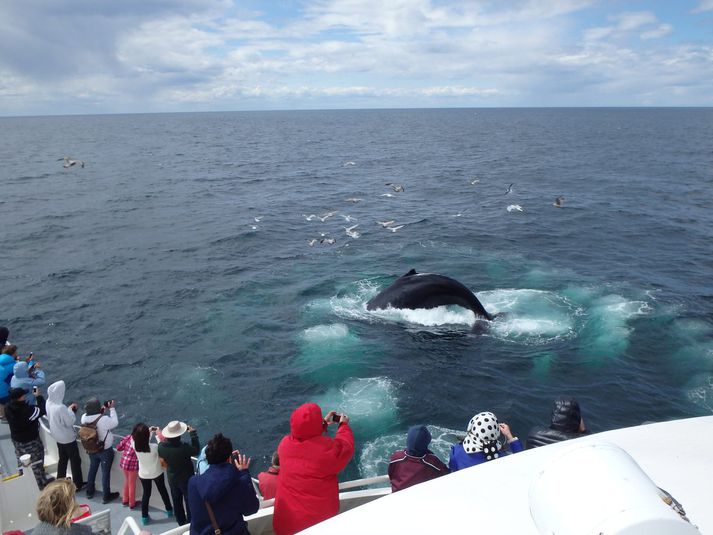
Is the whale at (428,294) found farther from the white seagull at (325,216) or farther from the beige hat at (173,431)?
the white seagull at (325,216)

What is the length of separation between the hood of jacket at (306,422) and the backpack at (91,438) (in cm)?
568

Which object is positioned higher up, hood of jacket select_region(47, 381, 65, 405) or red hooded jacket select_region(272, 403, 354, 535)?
red hooded jacket select_region(272, 403, 354, 535)

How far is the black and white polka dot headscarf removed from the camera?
23.9 feet

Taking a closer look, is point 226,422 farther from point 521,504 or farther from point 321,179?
point 321,179

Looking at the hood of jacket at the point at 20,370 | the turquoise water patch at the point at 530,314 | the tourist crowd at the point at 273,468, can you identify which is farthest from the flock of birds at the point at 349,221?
the tourist crowd at the point at 273,468

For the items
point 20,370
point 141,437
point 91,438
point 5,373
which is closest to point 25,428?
point 91,438

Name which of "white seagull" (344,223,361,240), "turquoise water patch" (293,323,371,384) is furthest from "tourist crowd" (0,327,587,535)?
"white seagull" (344,223,361,240)

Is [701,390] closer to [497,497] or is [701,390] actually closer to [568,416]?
[568,416]

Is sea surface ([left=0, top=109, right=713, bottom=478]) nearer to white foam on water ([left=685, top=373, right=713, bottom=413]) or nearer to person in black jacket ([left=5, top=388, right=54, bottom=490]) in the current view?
white foam on water ([left=685, top=373, right=713, bottom=413])

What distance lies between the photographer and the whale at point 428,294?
22.1 m

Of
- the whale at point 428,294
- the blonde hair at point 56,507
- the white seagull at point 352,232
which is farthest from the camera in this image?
the white seagull at point 352,232

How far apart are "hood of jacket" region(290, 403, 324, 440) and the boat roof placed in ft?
6.55

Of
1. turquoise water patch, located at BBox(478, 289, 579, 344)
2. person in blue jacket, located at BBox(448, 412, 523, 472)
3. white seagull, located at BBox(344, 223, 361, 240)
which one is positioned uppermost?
person in blue jacket, located at BBox(448, 412, 523, 472)

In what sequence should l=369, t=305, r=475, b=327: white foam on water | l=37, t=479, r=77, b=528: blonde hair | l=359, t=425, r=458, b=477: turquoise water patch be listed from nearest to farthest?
l=37, t=479, r=77, b=528: blonde hair → l=359, t=425, r=458, b=477: turquoise water patch → l=369, t=305, r=475, b=327: white foam on water
